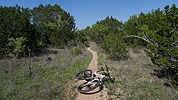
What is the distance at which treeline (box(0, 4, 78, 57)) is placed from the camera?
1375cm

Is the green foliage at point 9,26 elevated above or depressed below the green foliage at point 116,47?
above

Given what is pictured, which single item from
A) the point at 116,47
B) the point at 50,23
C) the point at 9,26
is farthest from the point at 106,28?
the point at 9,26

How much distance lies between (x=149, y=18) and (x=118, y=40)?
8.51m

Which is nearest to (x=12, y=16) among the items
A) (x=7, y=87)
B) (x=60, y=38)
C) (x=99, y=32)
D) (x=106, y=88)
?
(x=60, y=38)

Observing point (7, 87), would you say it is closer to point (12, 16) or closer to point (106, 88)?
point (106, 88)

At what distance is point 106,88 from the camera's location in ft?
20.8

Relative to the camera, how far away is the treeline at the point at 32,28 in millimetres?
13748

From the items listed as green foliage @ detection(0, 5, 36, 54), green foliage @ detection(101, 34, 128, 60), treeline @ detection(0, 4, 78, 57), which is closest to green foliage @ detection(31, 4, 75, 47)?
treeline @ detection(0, 4, 78, 57)

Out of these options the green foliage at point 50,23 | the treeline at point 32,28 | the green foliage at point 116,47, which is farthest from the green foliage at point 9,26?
the green foliage at point 116,47

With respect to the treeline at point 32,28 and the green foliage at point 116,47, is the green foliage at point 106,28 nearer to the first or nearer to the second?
the treeline at point 32,28

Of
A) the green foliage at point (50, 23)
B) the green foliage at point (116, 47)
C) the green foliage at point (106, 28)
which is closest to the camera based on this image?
the green foliage at point (116, 47)

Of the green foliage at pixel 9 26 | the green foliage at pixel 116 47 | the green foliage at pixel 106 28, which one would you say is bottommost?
the green foliage at pixel 116 47

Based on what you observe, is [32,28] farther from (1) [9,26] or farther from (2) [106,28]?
(2) [106,28]

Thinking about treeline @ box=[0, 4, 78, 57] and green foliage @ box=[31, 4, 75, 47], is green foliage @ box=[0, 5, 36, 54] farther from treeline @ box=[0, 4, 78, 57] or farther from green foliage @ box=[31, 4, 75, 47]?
green foliage @ box=[31, 4, 75, 47]
